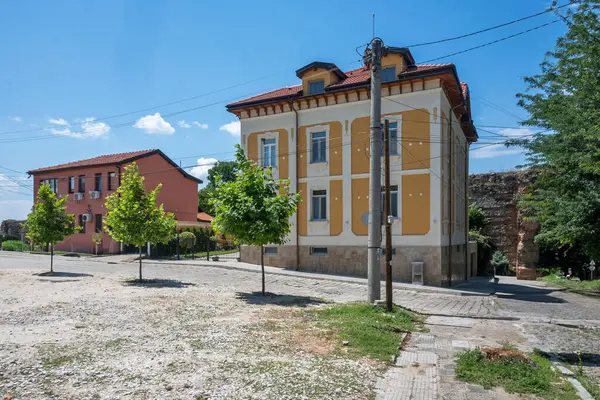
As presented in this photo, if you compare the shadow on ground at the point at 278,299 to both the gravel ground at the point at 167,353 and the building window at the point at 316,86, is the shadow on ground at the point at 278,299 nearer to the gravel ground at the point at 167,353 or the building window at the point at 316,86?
the gravel ground at the point at 167,353

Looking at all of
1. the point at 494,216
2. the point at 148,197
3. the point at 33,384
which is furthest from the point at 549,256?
the point at 33,384

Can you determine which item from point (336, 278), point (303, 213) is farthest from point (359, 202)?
point (336, 278)

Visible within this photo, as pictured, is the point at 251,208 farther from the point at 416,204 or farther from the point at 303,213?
the point at 416,204

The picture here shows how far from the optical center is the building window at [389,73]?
2189cm

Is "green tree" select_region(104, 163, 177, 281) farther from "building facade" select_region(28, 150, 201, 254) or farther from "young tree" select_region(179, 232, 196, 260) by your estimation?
"building facade" select_region(28, 150, 201, 254)

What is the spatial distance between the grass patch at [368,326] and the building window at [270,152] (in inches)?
522

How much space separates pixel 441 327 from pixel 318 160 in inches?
539

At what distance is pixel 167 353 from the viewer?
752cm

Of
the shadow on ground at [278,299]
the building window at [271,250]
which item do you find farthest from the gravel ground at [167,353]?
the building window at [271,250]

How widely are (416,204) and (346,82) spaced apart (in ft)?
22.6

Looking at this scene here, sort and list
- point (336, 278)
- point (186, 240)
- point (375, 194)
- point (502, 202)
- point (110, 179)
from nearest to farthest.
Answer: point (375, 194)
point (336, 278)
point (186, 240)
point (502, 202)
point (110, 179)

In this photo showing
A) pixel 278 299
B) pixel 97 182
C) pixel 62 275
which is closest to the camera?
pixel 278 299

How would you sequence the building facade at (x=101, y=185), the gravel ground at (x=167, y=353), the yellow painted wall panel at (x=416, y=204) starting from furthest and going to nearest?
the building facade at (x=101, y=185) → the yellow painted wall panel at (x=416, y=204) → the gravel ground at (x=167, y=353)

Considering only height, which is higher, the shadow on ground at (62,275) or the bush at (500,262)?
the shadow on ground at (62,275)
